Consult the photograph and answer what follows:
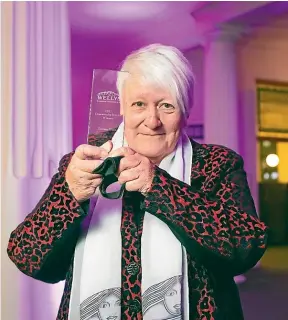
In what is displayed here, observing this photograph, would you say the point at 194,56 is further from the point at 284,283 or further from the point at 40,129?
the point at 284,283

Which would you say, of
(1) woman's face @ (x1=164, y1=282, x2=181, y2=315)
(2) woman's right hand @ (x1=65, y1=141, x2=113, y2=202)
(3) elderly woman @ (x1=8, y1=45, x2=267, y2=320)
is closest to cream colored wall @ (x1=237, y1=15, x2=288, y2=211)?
(3) elderly woman @ (x1=8, y1=45, x2=267, y2=320)

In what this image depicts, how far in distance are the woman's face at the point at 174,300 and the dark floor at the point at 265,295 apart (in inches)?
14.3

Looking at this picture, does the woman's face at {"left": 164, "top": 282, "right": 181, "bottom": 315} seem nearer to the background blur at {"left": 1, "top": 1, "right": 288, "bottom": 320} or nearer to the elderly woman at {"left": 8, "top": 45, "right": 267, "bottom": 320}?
the elderly woman at {"left": 8, "top": 45, "right": 267, "bottom": 320}

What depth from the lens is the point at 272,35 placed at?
1544 millimetres

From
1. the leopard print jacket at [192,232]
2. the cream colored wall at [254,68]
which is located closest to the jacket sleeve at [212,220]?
the leopard print jacket at [192,232]

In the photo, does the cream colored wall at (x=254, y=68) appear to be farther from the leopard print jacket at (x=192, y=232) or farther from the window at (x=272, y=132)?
the leopard print jacket at (x=192, y=232)

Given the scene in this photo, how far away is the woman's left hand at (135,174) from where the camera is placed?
970 mm

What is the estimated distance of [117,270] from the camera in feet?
3.45

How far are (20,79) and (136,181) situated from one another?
0.61m

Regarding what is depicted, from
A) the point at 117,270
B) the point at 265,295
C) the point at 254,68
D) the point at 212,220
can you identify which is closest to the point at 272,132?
the point at 254,68

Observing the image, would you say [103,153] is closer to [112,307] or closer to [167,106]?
[167,106]

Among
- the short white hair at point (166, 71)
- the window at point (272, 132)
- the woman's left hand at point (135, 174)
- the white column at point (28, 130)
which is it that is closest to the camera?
the woman's left hand at point (135, 174)

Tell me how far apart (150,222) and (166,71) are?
331 millimetres

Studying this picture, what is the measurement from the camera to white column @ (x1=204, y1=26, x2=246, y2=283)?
4.68 feet
